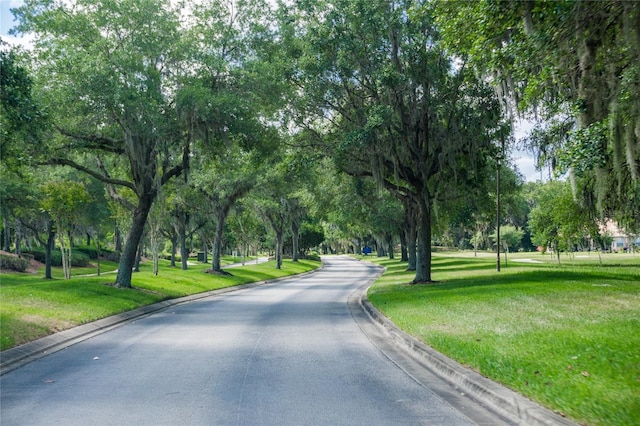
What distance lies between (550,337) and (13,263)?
3816cm

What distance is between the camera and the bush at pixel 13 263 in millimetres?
37544

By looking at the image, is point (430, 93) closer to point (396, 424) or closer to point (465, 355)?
point (465, 355)

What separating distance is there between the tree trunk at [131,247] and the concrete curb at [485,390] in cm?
1366

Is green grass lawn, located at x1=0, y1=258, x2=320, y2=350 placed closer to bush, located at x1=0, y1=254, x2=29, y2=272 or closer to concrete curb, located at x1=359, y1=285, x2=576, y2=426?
concrete curb, located at x1=359, y1=285, x2=576, y2=426

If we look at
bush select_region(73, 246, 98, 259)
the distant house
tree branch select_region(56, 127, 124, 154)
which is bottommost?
bush select_region(73, 246, 98, 259)

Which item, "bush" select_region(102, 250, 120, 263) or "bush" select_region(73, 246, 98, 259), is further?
"bush" select_region(102, 250, 120, 263)

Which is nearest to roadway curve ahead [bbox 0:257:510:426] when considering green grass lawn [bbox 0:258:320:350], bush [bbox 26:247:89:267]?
green grass lawn [bbox 0:258:320:350]

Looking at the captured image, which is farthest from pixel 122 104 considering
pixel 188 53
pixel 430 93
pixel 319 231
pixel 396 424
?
pixel 319 231

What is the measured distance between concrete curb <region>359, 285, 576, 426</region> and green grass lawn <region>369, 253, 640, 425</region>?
0.53 feet

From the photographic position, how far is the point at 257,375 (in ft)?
26.1

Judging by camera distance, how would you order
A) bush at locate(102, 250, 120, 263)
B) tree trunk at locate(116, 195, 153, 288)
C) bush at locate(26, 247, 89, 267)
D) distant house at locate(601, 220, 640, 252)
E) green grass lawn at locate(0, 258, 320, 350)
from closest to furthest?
1. green grass lawn at locate(0, 258, 320, 350)
2. tree trunk at locate(116, 195, 153, 288)
3. distant house at locate(601, 220, 640, 252)
4. bush at locate(26, 247, 89, 267)
5. bush at locate(102, 250, 120, 263)

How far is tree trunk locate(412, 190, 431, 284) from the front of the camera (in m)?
24.6

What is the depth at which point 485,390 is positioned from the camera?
6.73 m

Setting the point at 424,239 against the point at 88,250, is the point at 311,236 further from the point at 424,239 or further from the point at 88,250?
the point at 424,239
